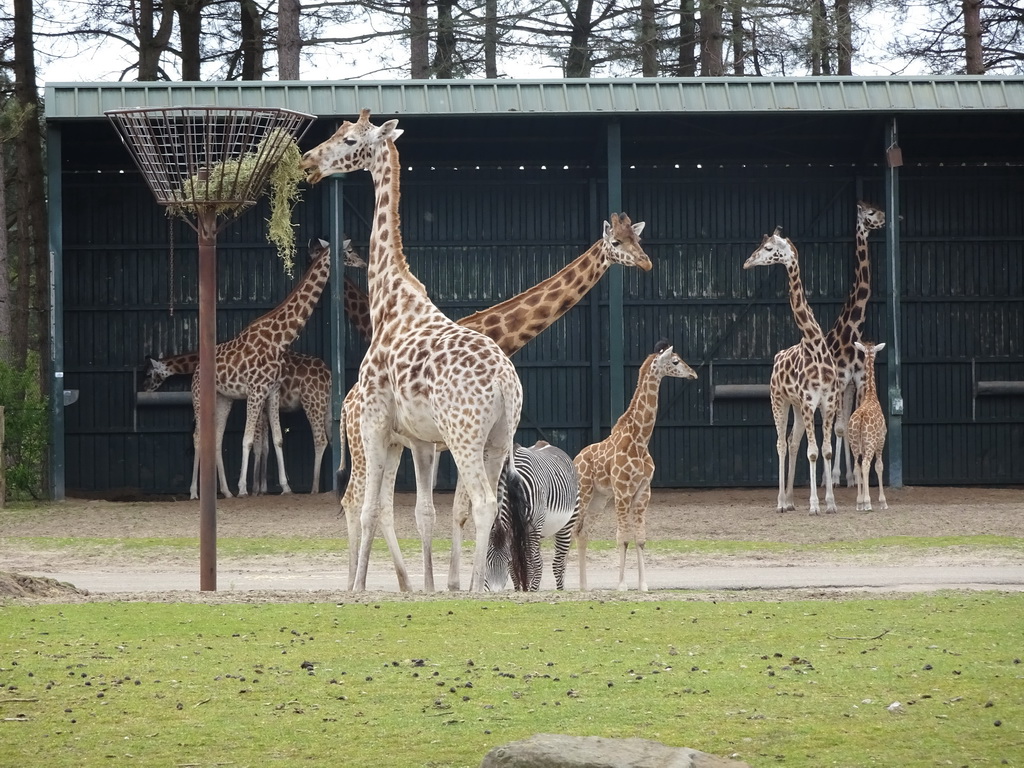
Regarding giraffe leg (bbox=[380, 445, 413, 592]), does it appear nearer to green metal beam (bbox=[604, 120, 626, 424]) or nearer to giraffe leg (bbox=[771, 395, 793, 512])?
giraffe leg (bbox=[771, 395, 793, 512])

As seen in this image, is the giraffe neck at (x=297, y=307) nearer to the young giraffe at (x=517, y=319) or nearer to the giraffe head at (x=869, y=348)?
the giraffe head at (x=869, y=348)

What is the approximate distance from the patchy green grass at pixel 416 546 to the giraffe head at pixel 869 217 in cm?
686

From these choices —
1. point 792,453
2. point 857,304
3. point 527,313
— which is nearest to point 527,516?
point 527,313

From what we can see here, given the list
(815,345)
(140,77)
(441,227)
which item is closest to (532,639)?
(815,345)

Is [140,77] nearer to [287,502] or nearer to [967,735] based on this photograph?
[287,502]

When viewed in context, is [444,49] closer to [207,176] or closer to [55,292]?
[55,292]

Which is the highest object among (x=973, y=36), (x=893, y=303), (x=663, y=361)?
(x=973, y=36)

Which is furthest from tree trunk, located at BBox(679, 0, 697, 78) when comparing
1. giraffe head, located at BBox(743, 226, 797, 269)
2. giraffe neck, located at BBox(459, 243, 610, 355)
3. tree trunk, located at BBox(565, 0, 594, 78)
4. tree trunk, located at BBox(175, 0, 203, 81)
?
giraffe neck, located at BBox(459, 243, 610, 355)

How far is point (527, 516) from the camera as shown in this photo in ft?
38.2

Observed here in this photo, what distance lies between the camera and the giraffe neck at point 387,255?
39.7 ft

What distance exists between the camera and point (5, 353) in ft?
76.2

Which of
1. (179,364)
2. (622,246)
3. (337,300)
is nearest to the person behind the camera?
(622,246)

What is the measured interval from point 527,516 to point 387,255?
8.18 feet

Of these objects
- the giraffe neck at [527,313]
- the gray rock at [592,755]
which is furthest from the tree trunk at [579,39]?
the gray rock at [592,755]
